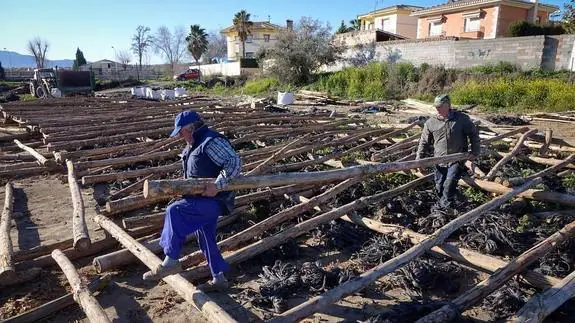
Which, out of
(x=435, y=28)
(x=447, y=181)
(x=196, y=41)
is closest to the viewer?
(x=447, y=181)

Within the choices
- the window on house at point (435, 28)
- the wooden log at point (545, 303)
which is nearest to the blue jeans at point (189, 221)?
the wooden log at point (545, 303)

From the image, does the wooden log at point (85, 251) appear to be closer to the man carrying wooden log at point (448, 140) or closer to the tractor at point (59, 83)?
the man carrying wooden log at point (448, 140)

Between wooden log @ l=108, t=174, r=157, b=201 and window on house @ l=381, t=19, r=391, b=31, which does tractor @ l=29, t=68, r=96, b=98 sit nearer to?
wooden log @ l=108, t=174, r=157, b=201

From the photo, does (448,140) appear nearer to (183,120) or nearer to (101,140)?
(183,120)

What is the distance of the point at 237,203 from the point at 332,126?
6.21 metres

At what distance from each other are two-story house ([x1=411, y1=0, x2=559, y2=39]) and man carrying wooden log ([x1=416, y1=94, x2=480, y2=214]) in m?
27.3

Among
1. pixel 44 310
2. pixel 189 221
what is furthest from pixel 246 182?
pixel 44 310

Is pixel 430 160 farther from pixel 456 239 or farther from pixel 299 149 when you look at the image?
pixel 299 149

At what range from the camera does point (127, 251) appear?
4.30 metres

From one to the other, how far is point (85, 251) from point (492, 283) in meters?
4.14

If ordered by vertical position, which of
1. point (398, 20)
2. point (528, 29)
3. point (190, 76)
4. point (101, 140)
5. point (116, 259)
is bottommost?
point (116, 259)

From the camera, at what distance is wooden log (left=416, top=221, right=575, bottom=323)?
306cm

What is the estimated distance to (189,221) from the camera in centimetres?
345

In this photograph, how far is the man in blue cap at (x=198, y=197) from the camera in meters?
3.39
